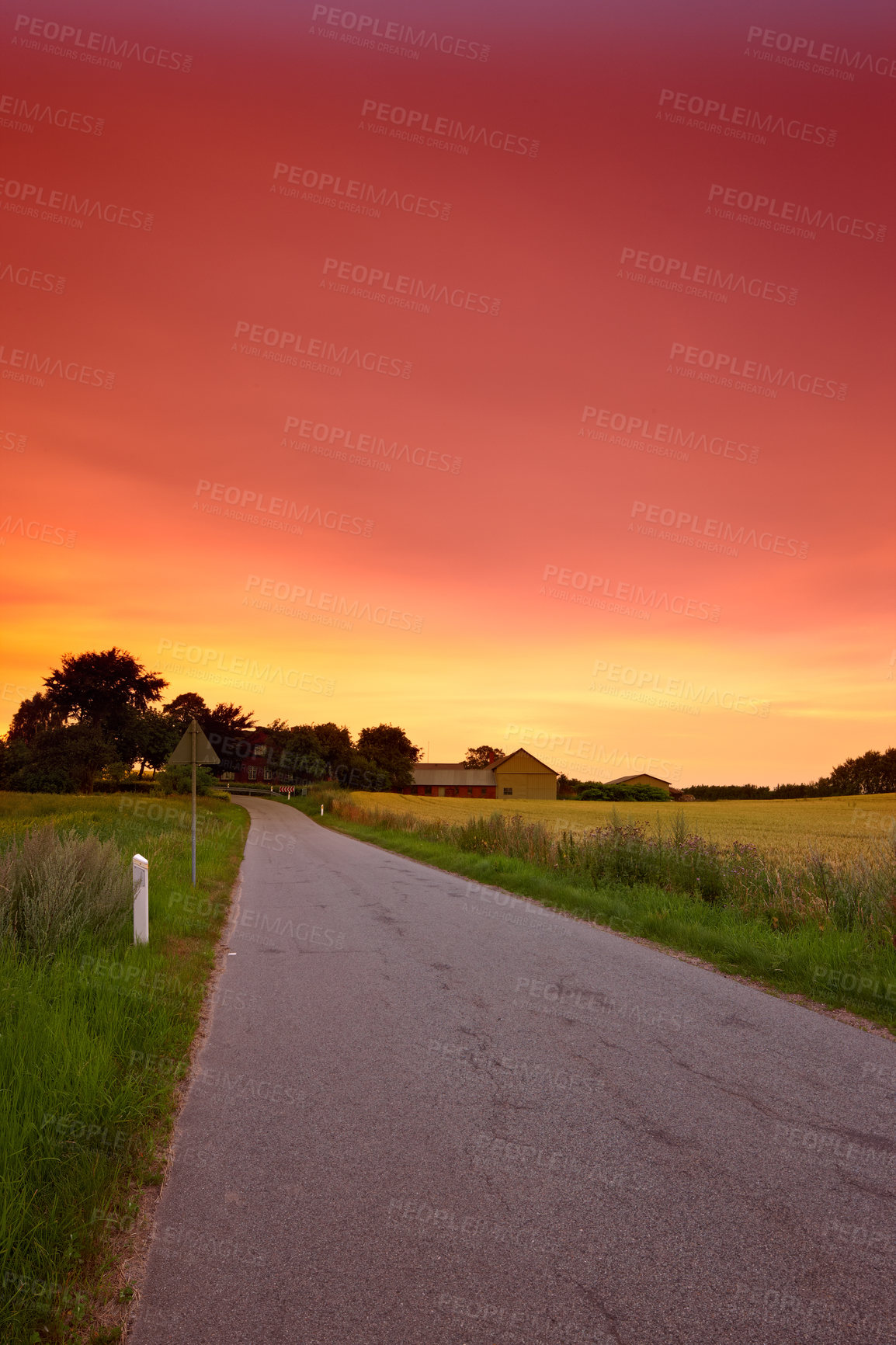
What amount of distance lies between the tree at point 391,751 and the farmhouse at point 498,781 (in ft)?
16.9

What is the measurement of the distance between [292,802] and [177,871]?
50.3 metres

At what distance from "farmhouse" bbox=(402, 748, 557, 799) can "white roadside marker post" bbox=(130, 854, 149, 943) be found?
100364mm

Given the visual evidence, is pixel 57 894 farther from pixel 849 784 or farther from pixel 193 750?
pixel 849 784

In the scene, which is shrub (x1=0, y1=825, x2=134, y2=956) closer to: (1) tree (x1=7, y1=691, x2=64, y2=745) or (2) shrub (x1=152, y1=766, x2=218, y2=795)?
(2) shrub (x1=152, y1=766, x2=218, y2=795)

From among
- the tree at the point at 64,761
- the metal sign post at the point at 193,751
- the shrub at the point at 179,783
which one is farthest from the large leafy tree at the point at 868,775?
the metal sign post at the point at 193,751

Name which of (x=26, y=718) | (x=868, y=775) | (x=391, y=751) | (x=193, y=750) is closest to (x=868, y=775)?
(x=868, y=775)

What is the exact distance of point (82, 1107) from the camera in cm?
404

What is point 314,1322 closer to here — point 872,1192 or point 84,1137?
point 84,1137

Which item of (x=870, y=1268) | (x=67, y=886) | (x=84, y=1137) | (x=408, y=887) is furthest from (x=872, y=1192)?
(x=408, y=887)

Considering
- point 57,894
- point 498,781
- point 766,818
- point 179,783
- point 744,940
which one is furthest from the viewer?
point 498,781

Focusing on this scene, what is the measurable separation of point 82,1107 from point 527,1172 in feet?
8.19

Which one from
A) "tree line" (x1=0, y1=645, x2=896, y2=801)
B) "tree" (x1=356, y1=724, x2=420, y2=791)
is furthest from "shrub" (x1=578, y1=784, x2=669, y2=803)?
"tree" (x1=356, y1=724, x2=420, y2=791)

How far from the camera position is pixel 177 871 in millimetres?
13812

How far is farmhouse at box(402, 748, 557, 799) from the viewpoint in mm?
111375
